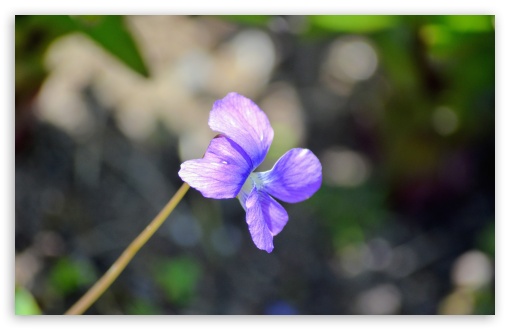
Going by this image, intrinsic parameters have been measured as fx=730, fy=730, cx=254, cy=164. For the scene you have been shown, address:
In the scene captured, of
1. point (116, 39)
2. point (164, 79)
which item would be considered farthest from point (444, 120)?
point (116, 39)

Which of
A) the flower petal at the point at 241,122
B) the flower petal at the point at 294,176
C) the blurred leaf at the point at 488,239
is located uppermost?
the flower petal at the point at 241,122

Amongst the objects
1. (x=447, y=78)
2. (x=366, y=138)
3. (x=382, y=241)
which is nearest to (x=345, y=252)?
(x=382, y=241)

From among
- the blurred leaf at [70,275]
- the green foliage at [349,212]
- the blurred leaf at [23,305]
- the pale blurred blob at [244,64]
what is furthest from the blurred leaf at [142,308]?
the pale blurred blob at [244,64]

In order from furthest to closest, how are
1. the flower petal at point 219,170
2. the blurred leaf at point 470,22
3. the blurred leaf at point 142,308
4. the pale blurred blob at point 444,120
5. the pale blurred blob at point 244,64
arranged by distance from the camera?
the pale blurred blob at point 244,64, the pale blurred blob at point 444,120, the blurred leaf at point 142,308, the blurred leaf at point 470,22, the flower petal at point 219,170

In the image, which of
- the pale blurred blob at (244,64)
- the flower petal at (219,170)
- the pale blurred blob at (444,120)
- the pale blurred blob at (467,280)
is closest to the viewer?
the flower petal at (219,170)

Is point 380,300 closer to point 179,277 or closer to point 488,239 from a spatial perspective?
point 488,239

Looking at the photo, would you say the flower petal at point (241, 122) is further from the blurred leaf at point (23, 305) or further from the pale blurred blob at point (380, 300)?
the pale blurred blob at point (380, 300)

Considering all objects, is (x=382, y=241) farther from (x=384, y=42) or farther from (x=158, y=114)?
(x=158, y=114)

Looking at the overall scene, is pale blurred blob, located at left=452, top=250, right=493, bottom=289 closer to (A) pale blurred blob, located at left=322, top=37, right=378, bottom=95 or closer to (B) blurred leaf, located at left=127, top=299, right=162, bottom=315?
(A) pale blurred blob, located at left=322, top=37, right=378, bottom=95
